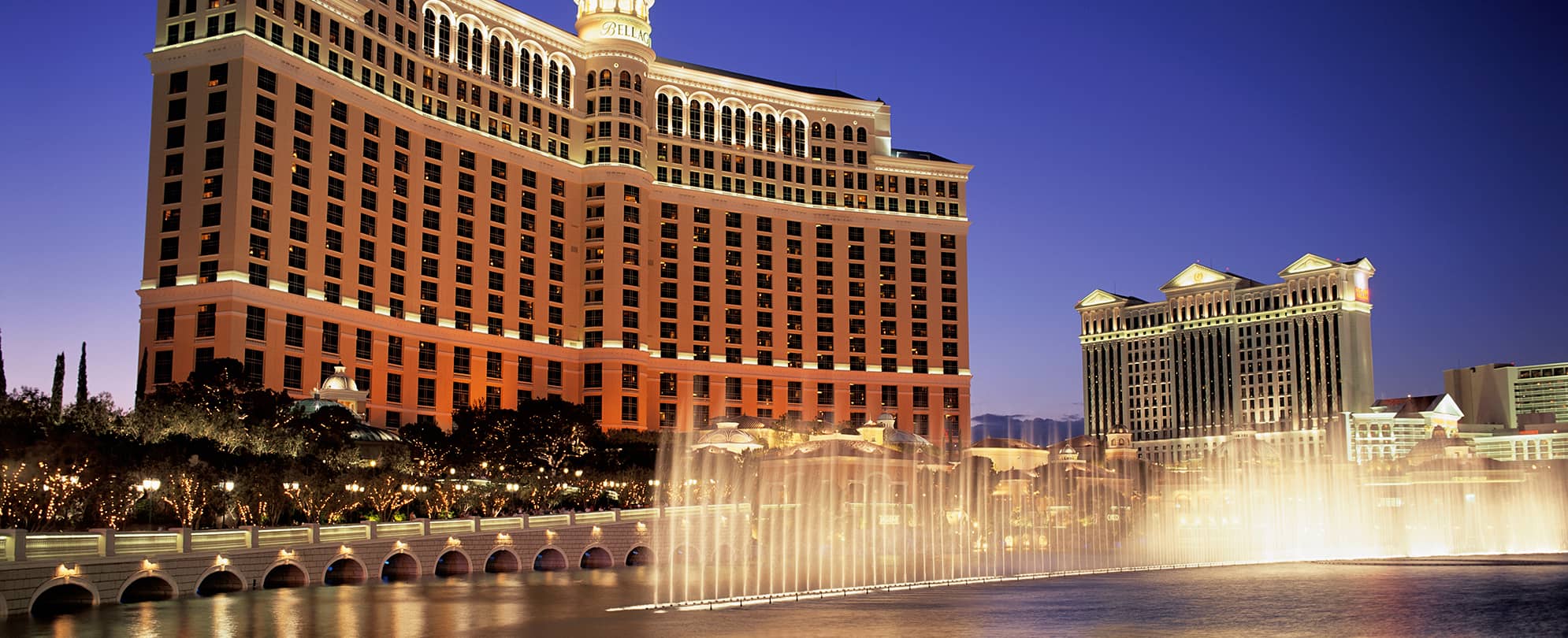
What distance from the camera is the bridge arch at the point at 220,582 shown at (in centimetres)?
4816

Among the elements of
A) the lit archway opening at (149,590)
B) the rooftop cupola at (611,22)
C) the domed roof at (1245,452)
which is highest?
the rooftop cupola at (611,22)

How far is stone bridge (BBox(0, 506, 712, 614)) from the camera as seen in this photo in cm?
4078

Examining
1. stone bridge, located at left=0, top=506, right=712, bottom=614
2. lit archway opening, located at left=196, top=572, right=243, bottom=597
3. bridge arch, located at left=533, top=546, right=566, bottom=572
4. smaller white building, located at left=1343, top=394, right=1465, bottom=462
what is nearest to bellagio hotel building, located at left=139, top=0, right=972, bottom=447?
bridge arch, located at left=533, top=546, right=566, bottom=572

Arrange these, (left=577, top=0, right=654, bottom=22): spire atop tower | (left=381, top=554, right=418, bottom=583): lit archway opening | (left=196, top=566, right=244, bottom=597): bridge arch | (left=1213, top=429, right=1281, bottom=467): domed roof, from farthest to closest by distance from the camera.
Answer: (left=1213, top=429, right=1281, bottom=467): domed roof, (left=577, top=0, right=654, bottom=22): spire atop tower, (left=381, top=554, right=418, bottom=583): lit archway opening, (left=196, top=566, right=244, bottom=597): bridge arch

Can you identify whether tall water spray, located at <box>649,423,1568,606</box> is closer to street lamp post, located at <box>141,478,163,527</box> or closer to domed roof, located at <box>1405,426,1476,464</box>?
domed roof, located at <box>1405,426,1476,464</box>

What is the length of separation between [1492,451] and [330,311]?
536 ft

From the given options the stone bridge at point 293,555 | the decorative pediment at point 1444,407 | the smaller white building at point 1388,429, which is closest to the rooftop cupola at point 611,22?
the stone bridge at point 293,555

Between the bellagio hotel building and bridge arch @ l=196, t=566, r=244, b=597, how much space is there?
39887 mm

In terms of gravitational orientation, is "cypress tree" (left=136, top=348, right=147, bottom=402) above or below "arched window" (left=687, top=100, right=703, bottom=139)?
below

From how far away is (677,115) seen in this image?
134m

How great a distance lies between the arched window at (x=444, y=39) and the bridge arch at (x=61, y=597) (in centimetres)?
7422

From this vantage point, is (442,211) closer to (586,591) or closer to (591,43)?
(591,43)

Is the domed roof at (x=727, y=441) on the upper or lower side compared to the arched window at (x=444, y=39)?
lower

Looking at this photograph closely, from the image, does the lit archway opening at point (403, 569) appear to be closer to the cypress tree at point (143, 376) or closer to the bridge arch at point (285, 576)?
the bridge arch at point (285, 576)
